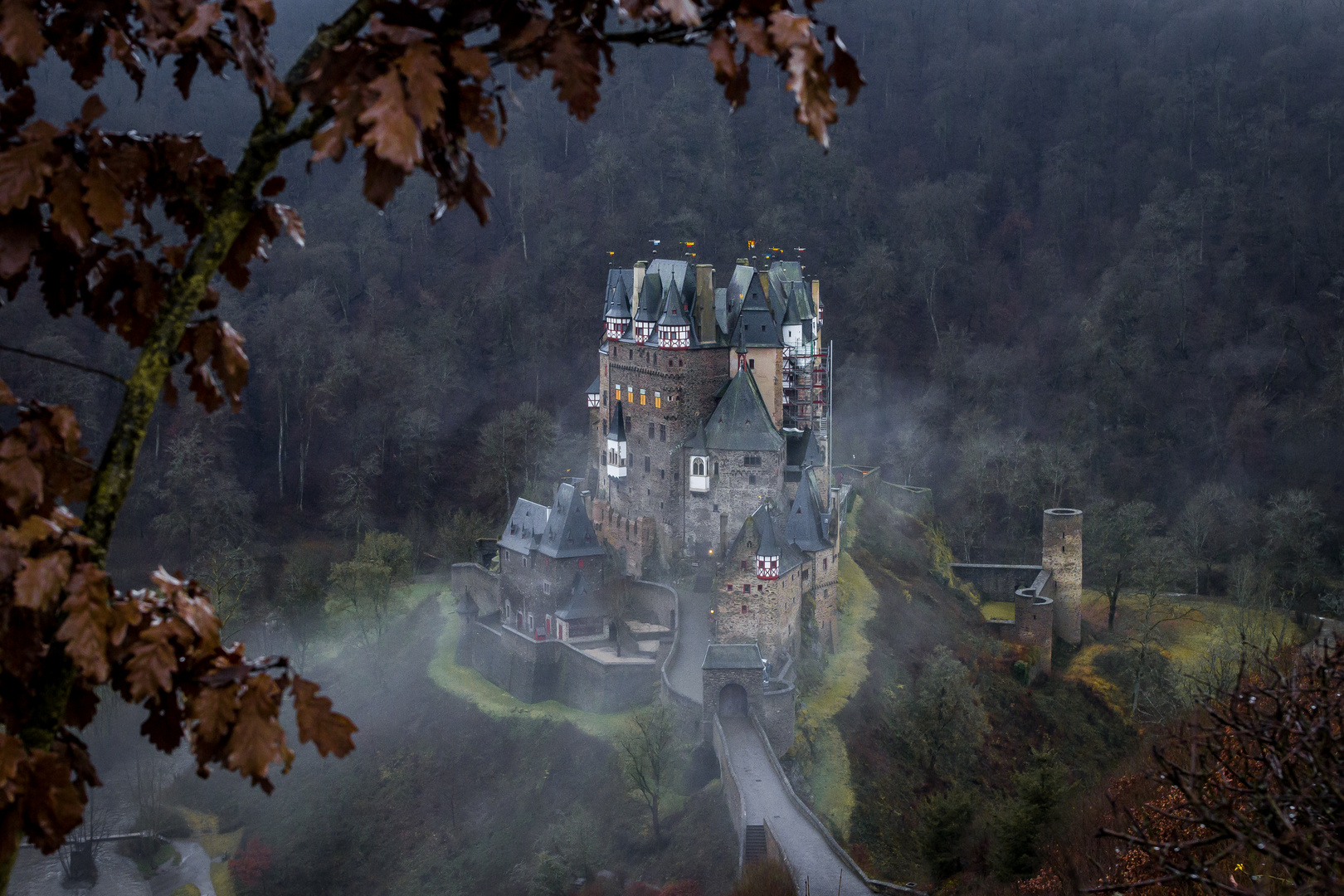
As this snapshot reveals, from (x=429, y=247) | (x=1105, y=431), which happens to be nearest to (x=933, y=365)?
(x=1105, y=431)

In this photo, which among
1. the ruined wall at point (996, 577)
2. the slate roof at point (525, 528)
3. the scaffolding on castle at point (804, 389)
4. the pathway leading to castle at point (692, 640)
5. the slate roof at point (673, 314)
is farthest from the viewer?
the ruined wall at point (996, 577)

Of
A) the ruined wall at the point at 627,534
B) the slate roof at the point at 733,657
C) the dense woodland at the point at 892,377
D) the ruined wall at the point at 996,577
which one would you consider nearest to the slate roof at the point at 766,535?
the slate roof at the point at 733,657

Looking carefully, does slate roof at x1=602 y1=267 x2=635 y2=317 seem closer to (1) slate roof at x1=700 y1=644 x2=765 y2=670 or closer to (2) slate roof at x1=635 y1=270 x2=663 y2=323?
(2) slate roof at x1=635 y1=270 x2=663 y2=323

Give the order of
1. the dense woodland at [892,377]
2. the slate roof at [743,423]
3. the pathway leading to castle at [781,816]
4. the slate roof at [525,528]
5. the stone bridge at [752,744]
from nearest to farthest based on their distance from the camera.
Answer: the pathway leading to castle at [781,816] < the stone bridge at [752,744] < the dense woodland at [892,377] < the slate roof at [743,423] < the slate roof at [525,528]

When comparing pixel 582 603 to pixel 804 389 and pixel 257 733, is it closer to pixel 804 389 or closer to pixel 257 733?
pixel 804 389

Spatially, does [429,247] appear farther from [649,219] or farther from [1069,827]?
[1069,827]

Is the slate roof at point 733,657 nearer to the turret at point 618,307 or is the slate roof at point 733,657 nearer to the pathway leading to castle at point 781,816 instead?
the pathway leading to castle at point 781,816

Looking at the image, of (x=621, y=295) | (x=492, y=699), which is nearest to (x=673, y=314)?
(x=621, y=295)
